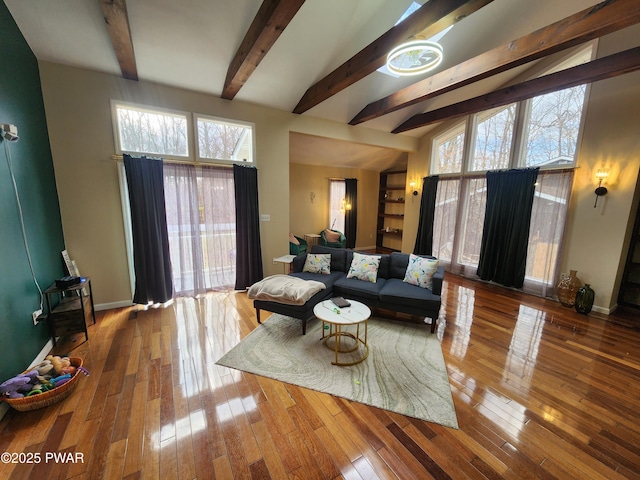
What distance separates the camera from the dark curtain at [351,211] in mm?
7082

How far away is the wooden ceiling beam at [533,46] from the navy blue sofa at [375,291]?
94.2 inches

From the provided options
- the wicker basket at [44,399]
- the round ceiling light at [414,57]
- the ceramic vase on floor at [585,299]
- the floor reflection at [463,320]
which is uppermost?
the round ceiling light at [414,57]

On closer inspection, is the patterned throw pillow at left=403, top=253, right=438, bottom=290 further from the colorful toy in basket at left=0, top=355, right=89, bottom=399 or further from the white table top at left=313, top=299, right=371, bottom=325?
the colorful toy in basket at left=0, top=355, right=89, bottom=399

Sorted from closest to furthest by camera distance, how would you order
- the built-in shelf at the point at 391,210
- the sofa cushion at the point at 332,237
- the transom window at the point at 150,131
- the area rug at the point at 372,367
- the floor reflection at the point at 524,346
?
the area rug at the point at 372,367, the floor reflection at the point at 524,346, the transom window at the point at 150,131, the sofa cushion at the point at 332,237, the built-in shelf at the point at 391,210

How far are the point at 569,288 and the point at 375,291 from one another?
3.06m

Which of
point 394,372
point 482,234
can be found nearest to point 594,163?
point 482,234

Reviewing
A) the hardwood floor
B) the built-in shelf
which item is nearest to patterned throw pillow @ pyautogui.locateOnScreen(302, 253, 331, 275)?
the hardwood floor

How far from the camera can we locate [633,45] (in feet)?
10.0

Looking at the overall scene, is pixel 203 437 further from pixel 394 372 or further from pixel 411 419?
pixel 394 372

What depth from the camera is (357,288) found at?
10.7 ft

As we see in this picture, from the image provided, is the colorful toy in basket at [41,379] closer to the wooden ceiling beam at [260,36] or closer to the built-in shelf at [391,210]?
the wooden ceiling beam at [260,36]

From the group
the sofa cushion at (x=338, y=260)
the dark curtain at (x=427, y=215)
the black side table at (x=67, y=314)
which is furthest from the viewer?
the dark curtain at (x=427, y=215)

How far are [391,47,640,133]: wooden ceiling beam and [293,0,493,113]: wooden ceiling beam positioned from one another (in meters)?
2.29

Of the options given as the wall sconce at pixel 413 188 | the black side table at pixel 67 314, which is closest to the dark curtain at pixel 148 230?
the black side table at pixel 67 314
